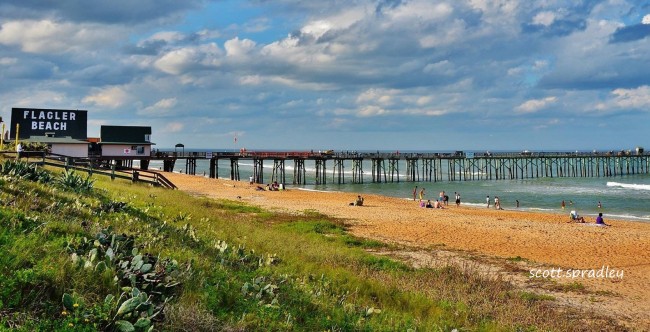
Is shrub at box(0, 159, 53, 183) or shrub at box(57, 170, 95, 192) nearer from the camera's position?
shrub at box(0, 159, 53, 183)

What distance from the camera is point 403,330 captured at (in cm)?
593

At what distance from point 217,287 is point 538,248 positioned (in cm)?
1719

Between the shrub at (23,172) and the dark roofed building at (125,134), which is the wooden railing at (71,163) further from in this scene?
the dark roofed building at (125,134)

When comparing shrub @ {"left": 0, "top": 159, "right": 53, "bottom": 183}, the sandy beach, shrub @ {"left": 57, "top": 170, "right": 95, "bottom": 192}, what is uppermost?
shrub @ {"left": 0, "top": 159, "right": 53, "bottom": 183}

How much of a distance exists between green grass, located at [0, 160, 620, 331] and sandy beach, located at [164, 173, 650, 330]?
2.71 metres

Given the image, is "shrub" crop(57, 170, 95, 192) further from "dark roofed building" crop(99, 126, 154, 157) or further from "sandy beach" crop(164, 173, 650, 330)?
"dark roofed building" crop(99, 126, 154, 157)

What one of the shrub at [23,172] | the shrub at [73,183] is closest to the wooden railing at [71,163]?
the shrub at [73,183]

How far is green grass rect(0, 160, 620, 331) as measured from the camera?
14.5 feet

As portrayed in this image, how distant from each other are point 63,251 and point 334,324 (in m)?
3.23

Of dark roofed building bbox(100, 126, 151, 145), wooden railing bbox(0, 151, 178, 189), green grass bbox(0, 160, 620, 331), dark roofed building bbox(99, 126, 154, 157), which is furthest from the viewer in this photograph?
dark roofed building bbox(100, 126, 151, 145)

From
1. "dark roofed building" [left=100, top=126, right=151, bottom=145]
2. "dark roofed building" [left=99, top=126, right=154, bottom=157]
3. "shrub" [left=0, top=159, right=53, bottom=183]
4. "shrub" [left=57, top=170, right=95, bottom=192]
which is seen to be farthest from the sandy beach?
"dark roofed building" [left=100, top=126, right=151, bottom=145]

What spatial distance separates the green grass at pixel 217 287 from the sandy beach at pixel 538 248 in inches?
107

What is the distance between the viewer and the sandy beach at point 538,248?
1242 cm

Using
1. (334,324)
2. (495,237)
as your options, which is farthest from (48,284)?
(495,237)
